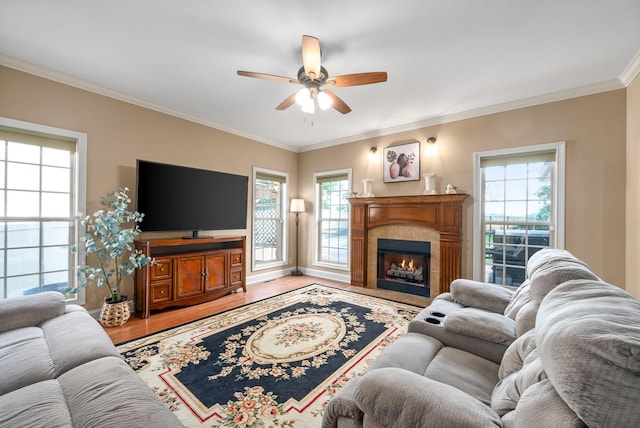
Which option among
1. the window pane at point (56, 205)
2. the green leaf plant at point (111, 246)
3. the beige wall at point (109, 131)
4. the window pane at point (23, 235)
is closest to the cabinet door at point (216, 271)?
the beige wall at point (109, 131)

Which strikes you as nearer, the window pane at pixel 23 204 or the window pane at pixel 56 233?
the window pane at pixel 23 204

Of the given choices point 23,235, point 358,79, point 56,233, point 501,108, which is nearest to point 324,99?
point 358,79

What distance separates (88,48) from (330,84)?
7.57ft

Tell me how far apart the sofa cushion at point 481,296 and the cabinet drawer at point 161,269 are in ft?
11.1

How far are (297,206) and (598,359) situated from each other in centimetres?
513

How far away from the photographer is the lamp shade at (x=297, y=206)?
18.2 ft

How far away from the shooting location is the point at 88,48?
8.10ft

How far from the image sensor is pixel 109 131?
3.31m

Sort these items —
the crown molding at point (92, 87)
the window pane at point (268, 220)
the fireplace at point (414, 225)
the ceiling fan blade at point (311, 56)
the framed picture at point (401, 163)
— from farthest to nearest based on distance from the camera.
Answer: the window pane at point (268, 220) < the framed picture at point (401, 163) < the fireplace at point (414, 225) < the crown molding at point (92, 87) < the ceiling fan blade at point (311, 56)

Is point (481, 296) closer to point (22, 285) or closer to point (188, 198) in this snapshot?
point (188, 198)

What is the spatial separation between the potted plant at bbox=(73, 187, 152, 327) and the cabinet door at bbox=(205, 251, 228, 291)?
0.88m

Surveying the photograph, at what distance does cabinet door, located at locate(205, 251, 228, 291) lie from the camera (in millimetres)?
3891

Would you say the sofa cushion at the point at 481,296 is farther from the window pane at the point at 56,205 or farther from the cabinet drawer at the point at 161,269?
the window pane at the point at 56,205

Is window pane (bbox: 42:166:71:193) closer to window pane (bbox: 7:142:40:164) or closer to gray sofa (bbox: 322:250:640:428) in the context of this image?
window pane (bbox: 7:142:40:164)
